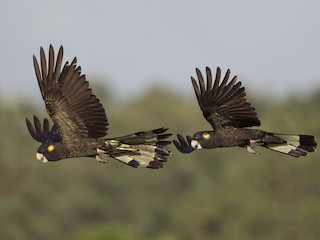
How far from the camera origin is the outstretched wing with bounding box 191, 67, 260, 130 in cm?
2436

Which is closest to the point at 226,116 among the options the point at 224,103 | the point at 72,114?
the point at 224,103

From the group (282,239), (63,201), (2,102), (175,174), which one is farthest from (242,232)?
(2,102)

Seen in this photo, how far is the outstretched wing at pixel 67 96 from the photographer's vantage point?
24.4 metres

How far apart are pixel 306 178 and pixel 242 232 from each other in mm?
4545

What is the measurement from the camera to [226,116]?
81.0 feet

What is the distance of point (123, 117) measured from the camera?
10394cm

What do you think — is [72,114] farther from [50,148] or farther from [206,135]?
[206,135]

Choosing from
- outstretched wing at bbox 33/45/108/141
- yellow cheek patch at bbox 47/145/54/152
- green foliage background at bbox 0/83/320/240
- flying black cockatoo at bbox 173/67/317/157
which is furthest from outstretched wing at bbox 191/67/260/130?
green foliage background at bbox 0/83/320/240

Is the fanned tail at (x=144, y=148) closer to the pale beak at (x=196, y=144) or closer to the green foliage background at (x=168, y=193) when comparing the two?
the pale beak at (x=196, y=144)

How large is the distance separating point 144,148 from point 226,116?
5.92 ft

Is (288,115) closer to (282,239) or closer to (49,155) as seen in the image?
(282,239)

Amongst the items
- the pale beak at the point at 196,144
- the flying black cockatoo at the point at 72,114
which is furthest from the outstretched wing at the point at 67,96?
the pale beak at the point at 196,144

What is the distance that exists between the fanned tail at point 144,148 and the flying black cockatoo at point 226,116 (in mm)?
461

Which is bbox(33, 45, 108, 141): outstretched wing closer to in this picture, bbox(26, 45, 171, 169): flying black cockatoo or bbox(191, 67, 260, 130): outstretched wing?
bbox(26, 45, 171, 169): flying black cockatoo
